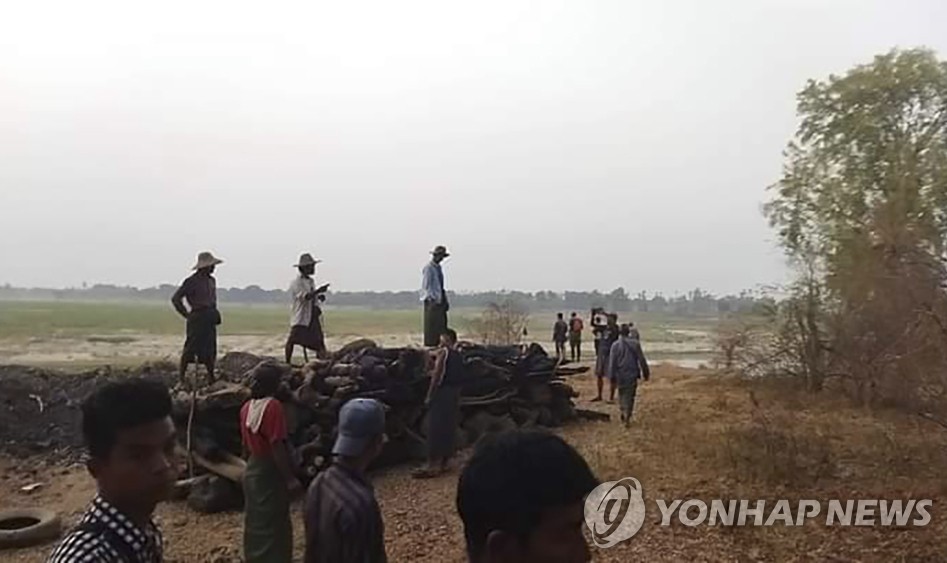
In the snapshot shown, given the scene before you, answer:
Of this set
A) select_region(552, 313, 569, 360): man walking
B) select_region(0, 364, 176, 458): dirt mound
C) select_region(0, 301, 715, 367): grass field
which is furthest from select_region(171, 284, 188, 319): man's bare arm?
select_region(552, 313, 569, 360): man walking

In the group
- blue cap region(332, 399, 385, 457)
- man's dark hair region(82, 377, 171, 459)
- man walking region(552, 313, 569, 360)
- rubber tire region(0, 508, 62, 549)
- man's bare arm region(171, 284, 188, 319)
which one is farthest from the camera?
man walking region(552, 313, 569, 360)

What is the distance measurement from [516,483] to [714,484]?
25.3 ft

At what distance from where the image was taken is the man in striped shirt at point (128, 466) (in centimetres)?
214

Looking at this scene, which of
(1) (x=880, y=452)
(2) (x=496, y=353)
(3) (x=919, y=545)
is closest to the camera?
(3) (x=919, y=545)

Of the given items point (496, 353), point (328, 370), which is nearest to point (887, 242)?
point (496, 353)

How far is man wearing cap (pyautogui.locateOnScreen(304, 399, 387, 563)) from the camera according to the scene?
3.34 meters

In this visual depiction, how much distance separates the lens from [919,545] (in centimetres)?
720

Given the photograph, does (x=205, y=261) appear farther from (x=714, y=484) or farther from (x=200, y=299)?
(x=714, y=484)

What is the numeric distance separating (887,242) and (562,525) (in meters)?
13.5

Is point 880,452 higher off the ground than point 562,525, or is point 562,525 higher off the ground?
point 562,525

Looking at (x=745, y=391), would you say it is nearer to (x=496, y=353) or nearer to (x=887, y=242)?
(x=887, y=242)

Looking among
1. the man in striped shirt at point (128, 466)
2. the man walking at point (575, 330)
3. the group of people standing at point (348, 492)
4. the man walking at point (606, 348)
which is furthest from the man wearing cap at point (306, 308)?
the man walking at point (575, 330)

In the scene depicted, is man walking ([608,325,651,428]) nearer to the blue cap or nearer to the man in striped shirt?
the blue cap

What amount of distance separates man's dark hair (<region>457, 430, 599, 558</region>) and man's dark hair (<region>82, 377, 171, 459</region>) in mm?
1045
